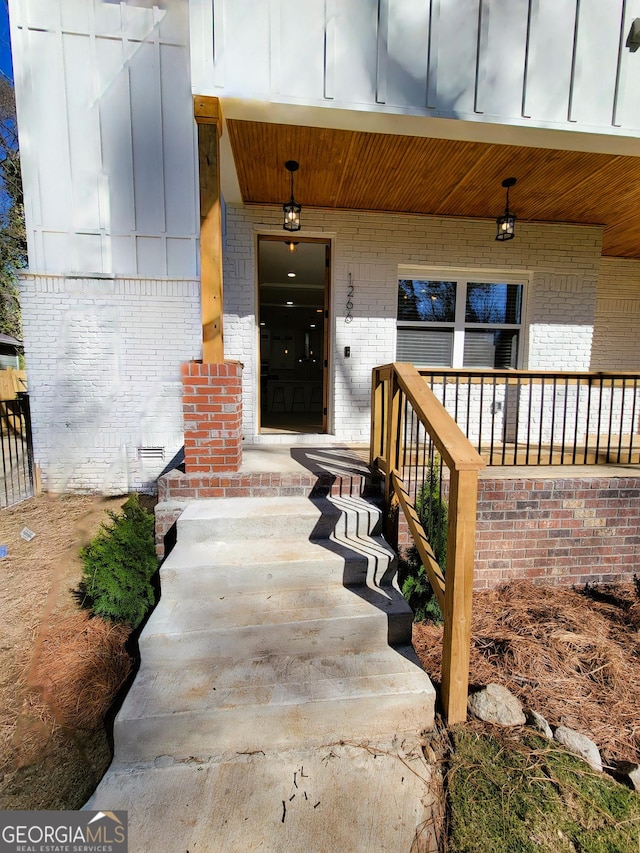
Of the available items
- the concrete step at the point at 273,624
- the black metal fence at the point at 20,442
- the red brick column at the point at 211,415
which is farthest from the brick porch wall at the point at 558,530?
the black metal fence at the point at 20,442

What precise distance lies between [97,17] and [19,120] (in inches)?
49.9

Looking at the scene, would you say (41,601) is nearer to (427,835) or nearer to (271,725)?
(271,725)

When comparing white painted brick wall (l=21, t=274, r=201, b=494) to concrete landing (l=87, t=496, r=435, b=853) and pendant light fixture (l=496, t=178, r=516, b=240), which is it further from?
pendant light fixture (l=496, t=178, r=516, b=240)

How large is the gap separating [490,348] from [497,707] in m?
4.13

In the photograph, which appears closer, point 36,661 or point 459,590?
point 459,590

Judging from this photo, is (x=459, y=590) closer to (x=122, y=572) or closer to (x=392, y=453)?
(x=392, y=453)

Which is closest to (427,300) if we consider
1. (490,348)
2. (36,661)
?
(490,348)

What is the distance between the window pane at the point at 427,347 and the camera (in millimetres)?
4863

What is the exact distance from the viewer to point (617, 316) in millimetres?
5910

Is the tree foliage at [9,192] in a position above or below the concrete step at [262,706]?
above

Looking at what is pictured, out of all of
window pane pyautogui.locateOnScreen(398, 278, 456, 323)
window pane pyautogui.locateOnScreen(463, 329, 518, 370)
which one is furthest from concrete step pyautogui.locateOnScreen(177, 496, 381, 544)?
window pane pyautogui.locateOnScreen(463, 329, 518, 370)

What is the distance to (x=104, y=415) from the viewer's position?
440cm

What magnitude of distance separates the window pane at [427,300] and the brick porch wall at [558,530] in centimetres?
259

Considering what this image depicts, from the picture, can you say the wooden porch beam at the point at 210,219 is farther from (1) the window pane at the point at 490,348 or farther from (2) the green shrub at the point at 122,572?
(1) the window pane at the point at 490,348
